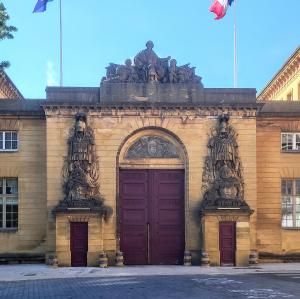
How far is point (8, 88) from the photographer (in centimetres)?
4744

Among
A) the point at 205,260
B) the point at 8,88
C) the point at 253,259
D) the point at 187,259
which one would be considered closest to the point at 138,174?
the point at 187,259

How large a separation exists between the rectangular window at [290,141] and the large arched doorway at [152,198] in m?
5.10

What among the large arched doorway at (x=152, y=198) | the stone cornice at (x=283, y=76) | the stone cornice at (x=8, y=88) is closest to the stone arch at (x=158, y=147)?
the large arched doorway at (x=152, y=198)

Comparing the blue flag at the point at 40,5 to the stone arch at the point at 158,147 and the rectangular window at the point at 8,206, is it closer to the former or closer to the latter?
the stone arch at the point at 158,147

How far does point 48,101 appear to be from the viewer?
28.4 metres

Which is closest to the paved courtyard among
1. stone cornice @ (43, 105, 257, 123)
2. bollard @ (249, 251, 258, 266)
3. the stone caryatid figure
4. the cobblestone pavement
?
the cobblestone pavement

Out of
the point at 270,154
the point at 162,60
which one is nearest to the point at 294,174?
the point at 270,154

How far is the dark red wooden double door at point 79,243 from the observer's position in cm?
2792

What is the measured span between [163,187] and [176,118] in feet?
10.5

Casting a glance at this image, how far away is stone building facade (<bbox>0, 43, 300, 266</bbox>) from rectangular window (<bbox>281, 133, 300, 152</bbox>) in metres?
2.15

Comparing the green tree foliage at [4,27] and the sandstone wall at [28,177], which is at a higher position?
the green tree foliage at [4,27]

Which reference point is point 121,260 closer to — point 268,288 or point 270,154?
point 270,154

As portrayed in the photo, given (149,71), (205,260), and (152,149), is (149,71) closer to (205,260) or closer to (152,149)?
(152,149)

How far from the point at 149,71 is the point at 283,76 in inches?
869
